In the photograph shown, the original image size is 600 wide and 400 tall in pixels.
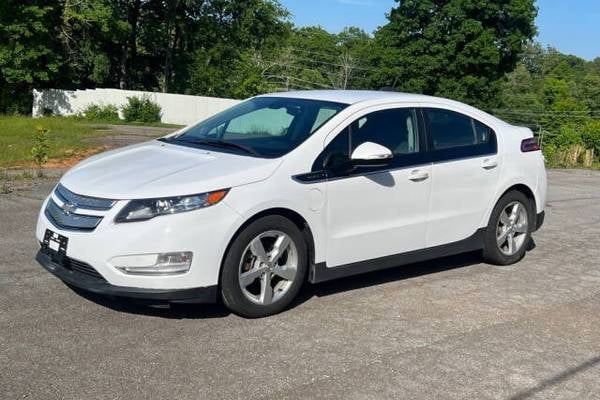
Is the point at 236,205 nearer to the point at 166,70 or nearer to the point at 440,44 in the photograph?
the point at 166,70

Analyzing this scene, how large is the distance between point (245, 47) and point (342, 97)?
4538 cm

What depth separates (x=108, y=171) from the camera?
5266mm

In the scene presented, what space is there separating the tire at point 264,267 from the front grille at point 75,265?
2.79ft

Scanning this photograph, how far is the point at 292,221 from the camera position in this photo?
5.29 meters

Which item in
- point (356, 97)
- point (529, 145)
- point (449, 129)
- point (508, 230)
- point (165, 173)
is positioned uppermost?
point (356, 97)

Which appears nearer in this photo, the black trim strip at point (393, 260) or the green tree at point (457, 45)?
the black trim strip at point (393, 260)

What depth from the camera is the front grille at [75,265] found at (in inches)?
188

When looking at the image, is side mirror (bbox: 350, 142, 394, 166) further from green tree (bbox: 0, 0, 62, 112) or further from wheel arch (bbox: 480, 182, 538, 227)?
A: green tree (bbox: 0, 0, 62, 112)

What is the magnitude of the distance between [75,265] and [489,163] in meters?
3.80

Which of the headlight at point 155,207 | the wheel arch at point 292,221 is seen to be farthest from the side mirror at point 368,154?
the headlight at point 155,207

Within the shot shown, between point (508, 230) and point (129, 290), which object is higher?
point (508, 230)

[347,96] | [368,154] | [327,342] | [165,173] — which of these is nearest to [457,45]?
[347,96]

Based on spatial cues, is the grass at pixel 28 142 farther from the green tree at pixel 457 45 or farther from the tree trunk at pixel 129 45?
the green tree at pixel 457 45

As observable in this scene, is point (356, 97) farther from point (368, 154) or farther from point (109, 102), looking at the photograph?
point (109, 102)
